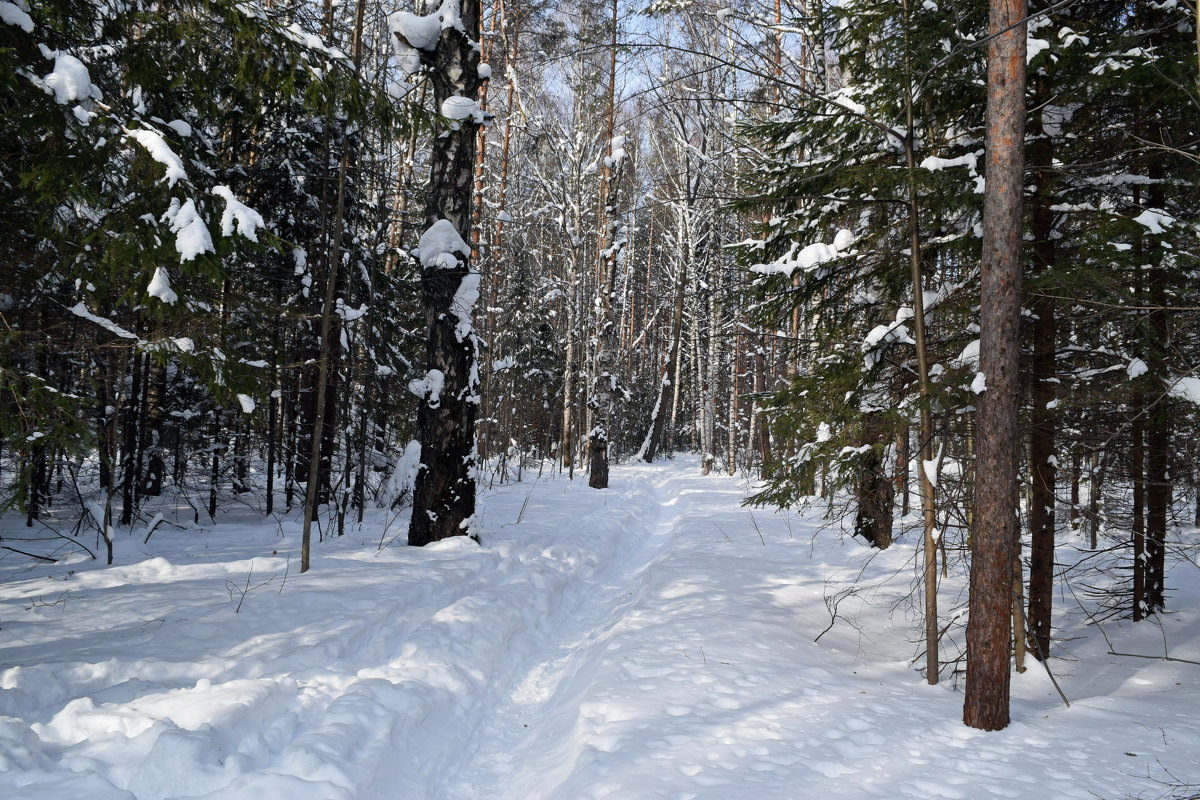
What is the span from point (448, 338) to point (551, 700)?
16.2 feet

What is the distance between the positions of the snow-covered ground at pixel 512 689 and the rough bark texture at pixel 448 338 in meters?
0.52

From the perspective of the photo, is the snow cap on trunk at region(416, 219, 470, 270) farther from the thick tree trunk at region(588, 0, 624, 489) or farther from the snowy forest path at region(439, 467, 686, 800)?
the thick tree trunk at region(588, 0, 624, 489)

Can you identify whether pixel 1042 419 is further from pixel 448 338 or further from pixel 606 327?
pixel 606 327

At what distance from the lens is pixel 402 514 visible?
468 inches

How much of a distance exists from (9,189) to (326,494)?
7.73 m

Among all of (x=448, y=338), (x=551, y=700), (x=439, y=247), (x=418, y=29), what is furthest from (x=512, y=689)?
(x=418, y=29)

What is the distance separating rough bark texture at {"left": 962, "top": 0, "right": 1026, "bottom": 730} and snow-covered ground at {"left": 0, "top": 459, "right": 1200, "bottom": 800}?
464mm

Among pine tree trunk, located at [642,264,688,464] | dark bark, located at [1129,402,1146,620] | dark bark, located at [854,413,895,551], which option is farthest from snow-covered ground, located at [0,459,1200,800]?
pine tree trunk, located at [642,264,688,464]

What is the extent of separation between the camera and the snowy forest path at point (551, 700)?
4035 millimetres

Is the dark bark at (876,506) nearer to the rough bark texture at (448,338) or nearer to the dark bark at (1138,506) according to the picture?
the dark bark at (1138,506)

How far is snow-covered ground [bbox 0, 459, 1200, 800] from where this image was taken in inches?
139

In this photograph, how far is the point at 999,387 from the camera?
168 inches

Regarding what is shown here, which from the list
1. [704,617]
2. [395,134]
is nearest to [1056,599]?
[704,617]

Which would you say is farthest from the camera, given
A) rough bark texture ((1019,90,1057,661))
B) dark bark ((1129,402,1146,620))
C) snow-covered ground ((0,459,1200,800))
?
dark bark ((1129,402,1146,620))
